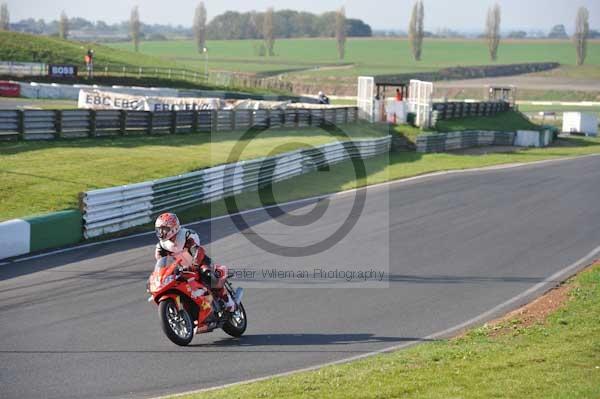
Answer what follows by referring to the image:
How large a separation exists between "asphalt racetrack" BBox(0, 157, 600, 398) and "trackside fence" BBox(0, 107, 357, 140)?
8.14 m

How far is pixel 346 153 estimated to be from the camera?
34688 millimetres

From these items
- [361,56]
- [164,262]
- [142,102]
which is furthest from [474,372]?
[361,56]

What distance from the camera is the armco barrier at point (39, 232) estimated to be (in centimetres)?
1606

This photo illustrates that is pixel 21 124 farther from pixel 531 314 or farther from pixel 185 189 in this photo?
pixel 531 314

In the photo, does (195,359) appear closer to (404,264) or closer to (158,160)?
(404,264)

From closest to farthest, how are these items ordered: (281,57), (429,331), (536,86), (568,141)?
(429,331)
(568,141)
(536,86)
(281,57)

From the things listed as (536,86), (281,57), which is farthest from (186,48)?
(536,86)

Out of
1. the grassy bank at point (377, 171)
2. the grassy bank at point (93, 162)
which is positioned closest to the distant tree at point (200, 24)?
the grassy bank at point (377, 171)

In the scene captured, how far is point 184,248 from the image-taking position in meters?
11.0

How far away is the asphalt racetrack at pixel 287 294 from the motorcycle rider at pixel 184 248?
804mm

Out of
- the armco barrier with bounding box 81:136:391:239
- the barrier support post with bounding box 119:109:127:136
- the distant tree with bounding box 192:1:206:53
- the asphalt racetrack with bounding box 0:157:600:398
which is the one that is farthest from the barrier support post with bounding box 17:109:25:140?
the distant tree with bounding box 192:1:206:53

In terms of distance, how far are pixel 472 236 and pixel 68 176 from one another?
386 inches

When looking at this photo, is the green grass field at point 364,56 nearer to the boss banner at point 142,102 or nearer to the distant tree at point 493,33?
the distant tree at point 493,33

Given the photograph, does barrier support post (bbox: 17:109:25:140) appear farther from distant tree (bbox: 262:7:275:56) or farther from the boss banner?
distant tree (bbox: 262:7:275:56)
